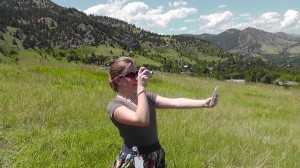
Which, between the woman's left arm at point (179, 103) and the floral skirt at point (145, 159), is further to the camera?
the woman's left arm at point (179, 103)

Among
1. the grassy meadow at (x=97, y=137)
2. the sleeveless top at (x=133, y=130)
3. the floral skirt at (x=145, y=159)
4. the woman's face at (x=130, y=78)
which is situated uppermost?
the woman's face at (x=130, y=78)

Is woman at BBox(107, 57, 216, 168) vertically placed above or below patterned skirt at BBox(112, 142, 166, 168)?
above

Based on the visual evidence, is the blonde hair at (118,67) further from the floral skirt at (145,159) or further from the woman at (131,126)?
the floral skirt at (145,159)

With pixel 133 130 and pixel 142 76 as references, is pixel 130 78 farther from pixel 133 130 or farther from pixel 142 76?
pixel 133 130

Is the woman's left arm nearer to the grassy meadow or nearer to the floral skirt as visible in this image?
the floral skirt

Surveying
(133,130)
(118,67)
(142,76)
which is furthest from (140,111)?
(118,67)

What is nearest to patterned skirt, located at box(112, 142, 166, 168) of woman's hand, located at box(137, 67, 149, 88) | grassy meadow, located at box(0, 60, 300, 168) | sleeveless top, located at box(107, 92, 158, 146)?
sleeveless top, located at box(107, 92, 158, 146)

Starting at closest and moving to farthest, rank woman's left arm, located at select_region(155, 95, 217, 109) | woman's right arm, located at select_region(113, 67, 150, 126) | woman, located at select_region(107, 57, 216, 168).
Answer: woman's right arm, located at select_region(113, 67, 150, 126)
woman, located at select_region(107, 57, 216, 168)
woman's left arm, located at select_region(155, 95, 217, 109)

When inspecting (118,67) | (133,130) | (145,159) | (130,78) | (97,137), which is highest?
(118,67)

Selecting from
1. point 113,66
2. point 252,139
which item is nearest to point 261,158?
point 252,139

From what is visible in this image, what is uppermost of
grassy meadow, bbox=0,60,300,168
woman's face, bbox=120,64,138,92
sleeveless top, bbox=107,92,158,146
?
woman's face, bbox=120,64,138,92

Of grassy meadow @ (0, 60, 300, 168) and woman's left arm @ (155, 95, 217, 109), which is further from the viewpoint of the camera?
grassy meadow @ (0, 60, 300, 168)

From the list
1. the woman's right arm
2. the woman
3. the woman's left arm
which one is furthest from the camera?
the woman's left arm

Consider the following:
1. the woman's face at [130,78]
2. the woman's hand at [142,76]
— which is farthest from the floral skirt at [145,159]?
the woman's hand at [142,76]
